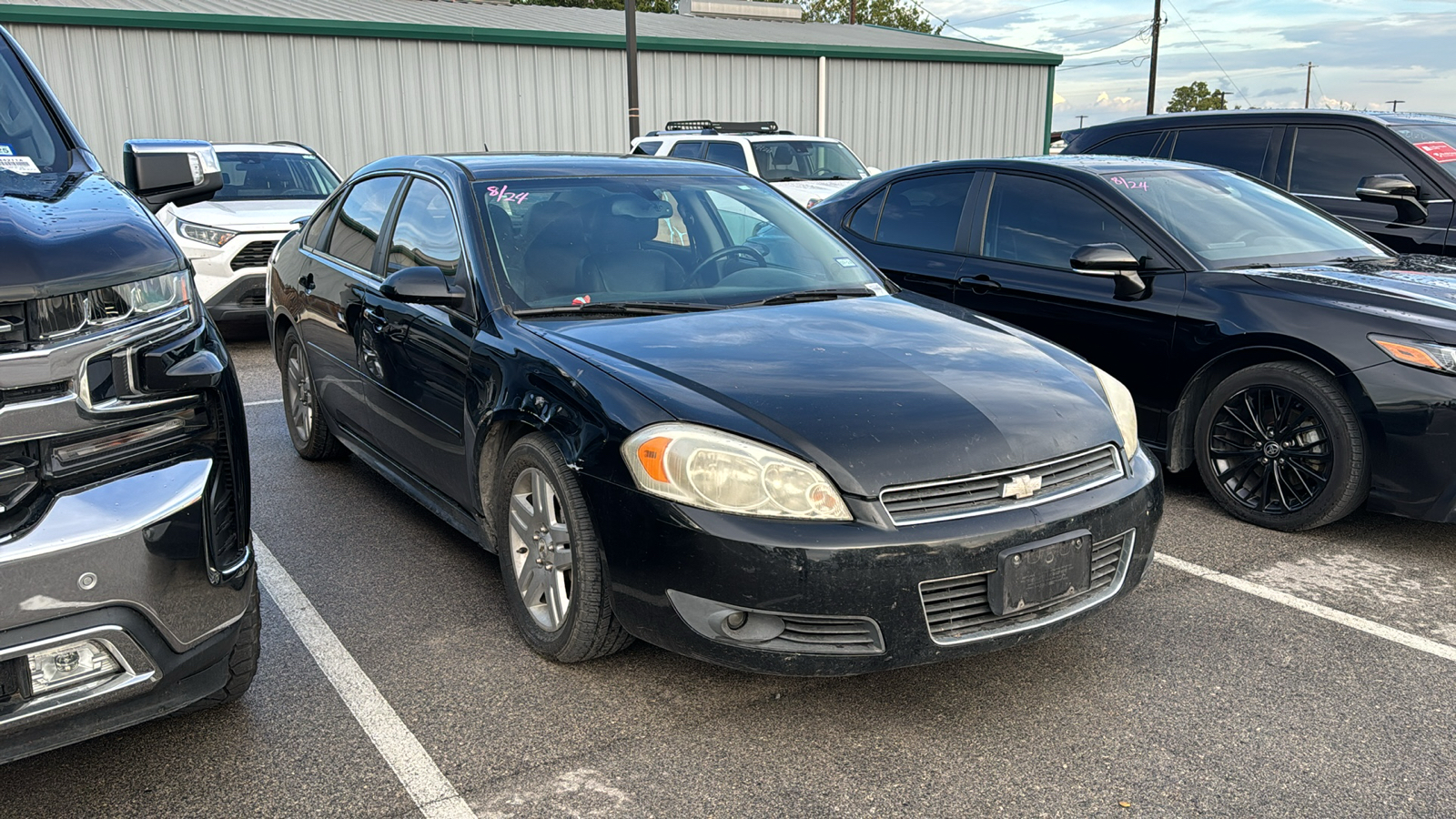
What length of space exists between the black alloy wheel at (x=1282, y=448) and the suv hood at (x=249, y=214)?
264 inches

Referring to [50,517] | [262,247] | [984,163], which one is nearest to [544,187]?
[50,517]

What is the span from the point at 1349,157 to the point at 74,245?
7295mm

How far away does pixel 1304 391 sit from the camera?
434cm

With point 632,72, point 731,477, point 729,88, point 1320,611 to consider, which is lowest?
point 1320,611

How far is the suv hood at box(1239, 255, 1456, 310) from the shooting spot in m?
4.37

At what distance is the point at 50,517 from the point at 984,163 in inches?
189

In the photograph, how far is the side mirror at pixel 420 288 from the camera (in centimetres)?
358

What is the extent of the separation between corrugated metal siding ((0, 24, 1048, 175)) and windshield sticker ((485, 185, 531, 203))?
12881 millimetres

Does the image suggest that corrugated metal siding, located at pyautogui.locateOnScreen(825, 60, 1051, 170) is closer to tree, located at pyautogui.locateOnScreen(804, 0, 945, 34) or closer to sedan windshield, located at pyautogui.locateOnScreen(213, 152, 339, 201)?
sedan windshield, located at pyautogui.locateOnScreen(213, 152, 339, 201)

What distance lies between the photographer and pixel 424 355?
395cm

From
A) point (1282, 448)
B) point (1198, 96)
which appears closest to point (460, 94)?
point (1282, 448)

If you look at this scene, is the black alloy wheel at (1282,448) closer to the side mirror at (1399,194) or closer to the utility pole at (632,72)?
the side mirror at (1399,194)

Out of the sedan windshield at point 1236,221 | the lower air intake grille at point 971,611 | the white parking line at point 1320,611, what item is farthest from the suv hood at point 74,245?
the sedan windshield at point 1236,221

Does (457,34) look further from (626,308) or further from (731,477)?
(731,477)
